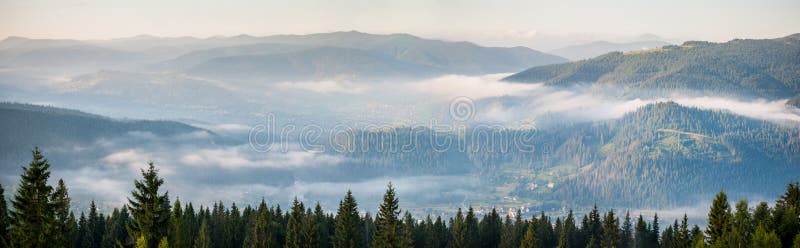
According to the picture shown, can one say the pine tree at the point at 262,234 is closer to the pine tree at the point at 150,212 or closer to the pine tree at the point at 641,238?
the pine tree at the point at 150,212

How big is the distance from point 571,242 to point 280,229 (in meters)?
44.6

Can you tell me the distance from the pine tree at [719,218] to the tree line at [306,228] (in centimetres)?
9

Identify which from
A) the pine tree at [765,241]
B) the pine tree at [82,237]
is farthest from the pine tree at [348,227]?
the pine tree at [765,241]

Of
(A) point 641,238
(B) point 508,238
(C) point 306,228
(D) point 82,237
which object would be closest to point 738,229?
(C) point 306,228

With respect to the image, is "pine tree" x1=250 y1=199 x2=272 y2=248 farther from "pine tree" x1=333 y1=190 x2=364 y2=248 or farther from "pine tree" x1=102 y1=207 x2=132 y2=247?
"pine tree" x1=102 y1=207 x2=132 y2=247

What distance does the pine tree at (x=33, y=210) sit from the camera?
53.4 metres

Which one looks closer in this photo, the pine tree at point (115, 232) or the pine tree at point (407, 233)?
the pine tree at point (407, 233)

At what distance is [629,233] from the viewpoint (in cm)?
13400

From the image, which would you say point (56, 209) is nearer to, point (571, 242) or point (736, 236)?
point (736, 236)

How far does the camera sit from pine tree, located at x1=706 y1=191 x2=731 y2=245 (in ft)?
235

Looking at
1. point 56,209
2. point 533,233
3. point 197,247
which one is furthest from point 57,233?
point 533,233

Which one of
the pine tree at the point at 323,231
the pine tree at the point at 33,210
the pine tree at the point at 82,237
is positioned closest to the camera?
the pine tree at the point at 33,210

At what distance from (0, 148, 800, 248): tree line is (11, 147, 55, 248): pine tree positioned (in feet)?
0.20

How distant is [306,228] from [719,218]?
40.3 meters
